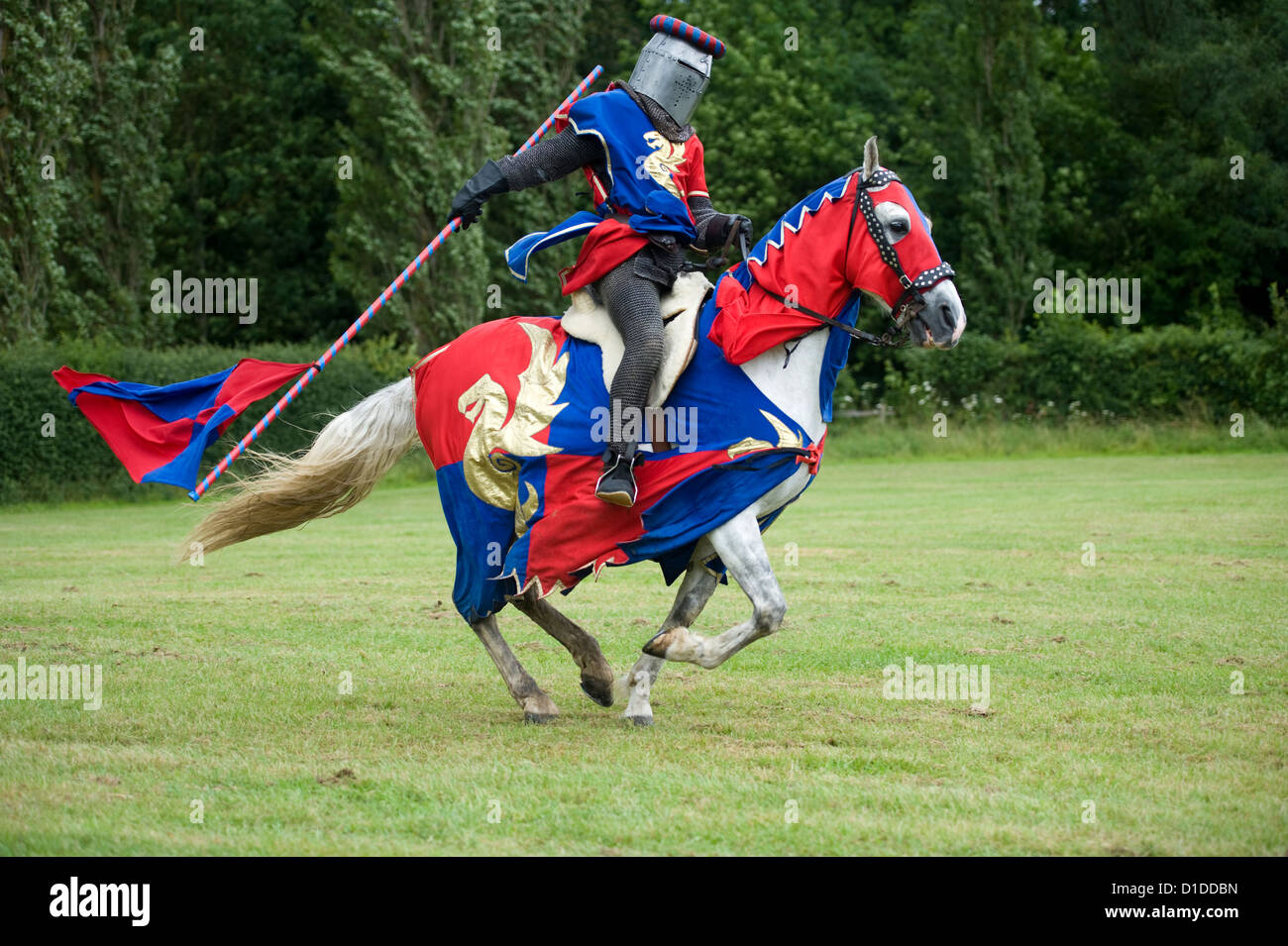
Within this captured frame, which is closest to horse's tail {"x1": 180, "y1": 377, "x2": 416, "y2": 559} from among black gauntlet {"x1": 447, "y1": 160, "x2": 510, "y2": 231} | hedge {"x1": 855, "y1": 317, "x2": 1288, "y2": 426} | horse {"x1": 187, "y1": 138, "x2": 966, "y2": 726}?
horse {"x1": 187, "y1": 138, "x2": 966, "y2": 726}

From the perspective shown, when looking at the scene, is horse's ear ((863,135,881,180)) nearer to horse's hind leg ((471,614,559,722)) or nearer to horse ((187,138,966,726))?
horse ((187,138,966,726))

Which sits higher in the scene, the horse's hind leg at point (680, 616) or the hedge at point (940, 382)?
the hedge at point (940, 382)

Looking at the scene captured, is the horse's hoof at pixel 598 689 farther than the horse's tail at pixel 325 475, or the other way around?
the horse's tail at pixel 325 475

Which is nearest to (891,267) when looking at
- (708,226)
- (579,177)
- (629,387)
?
(708,226)

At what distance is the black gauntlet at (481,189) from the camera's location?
6.64 metres

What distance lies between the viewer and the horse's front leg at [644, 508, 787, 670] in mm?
6090

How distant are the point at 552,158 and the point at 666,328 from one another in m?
1.01

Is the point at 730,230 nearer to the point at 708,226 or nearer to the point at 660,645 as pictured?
the point at 708,226

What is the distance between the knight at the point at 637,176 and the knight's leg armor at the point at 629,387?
0.04 feet

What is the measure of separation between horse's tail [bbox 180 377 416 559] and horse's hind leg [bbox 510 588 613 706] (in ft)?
3.66

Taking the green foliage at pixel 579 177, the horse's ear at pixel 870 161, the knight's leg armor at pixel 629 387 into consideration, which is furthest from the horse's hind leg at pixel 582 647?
the green foliage at pixel 579 177

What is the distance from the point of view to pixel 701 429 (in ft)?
20.7

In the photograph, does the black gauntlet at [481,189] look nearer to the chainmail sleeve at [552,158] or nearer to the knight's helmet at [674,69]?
the chainmail sleeve at [552,158]

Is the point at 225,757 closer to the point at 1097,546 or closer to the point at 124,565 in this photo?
the point at 124,565
